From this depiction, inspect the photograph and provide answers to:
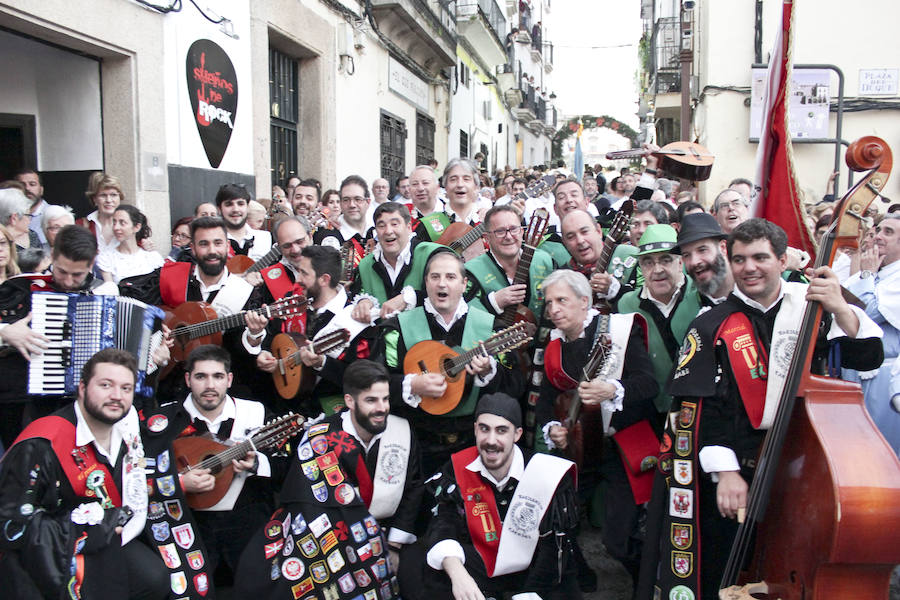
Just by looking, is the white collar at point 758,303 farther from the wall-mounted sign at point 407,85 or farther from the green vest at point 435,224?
the wall-mounted sign at point 407,85

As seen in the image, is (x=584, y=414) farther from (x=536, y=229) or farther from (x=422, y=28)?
(x=422, y=28)

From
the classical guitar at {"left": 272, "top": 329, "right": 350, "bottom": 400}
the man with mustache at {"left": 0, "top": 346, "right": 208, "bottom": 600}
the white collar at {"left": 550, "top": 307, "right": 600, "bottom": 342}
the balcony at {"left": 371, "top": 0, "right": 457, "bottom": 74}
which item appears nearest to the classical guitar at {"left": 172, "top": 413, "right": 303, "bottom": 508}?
the man with mustache at {"left": 0, "top": 346, "right": 208, "bottom": 600}

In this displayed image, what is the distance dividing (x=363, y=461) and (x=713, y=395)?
1.83 meters

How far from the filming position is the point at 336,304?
4797 mm

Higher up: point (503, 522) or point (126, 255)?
point (126, 255)

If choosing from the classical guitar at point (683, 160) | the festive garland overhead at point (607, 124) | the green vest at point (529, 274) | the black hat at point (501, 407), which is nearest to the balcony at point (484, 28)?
the festive garland overhead at point (607, 124)

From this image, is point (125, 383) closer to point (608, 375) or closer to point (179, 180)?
point (608, 375)

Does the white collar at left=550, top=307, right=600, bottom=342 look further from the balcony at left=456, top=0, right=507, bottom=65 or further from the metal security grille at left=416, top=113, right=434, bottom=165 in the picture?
the balcony at left=456, top=0, right=507, bottom=65

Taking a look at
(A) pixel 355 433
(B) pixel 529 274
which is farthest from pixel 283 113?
(A) pixel 355 433

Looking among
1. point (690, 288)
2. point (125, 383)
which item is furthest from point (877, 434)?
point (125, 383)

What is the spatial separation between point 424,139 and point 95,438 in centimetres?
1383

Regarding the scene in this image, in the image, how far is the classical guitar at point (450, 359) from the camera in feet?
13.4

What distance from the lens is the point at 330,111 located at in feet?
36.1

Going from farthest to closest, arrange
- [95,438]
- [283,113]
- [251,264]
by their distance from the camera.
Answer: [283,113]
[251,264]
[95,438]
